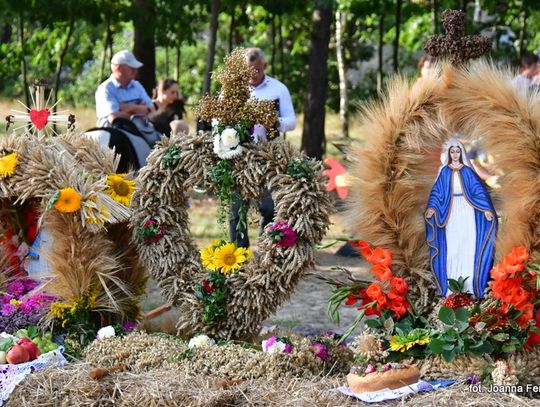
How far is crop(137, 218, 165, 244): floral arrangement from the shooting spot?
15.9ft

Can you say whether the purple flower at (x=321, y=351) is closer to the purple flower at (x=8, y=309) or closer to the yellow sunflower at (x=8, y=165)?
the purple flower at (x=8, y=309)

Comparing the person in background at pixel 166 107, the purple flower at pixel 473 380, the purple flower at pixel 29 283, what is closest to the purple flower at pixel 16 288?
the purple flower at pixel 29 283

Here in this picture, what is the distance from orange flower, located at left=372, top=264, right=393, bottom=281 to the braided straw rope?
1.13ft

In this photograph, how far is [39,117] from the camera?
5.43 meters

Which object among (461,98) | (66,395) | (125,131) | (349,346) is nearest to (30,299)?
(66,395)

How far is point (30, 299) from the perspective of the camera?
5.03 metres

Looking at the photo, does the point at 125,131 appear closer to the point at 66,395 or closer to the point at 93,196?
the point at 93,196

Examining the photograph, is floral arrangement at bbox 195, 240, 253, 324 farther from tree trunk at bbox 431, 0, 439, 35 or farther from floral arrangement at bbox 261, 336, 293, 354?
tree trunk at bbox 431, 0, 439, 35

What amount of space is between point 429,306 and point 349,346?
0.43m

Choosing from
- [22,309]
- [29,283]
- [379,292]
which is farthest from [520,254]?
[29,283]

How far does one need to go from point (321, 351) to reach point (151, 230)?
1.08 m

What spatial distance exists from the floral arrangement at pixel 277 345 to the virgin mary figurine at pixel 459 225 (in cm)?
76

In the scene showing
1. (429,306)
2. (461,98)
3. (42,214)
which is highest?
(461,98)

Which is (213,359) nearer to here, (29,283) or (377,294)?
(377,294)
